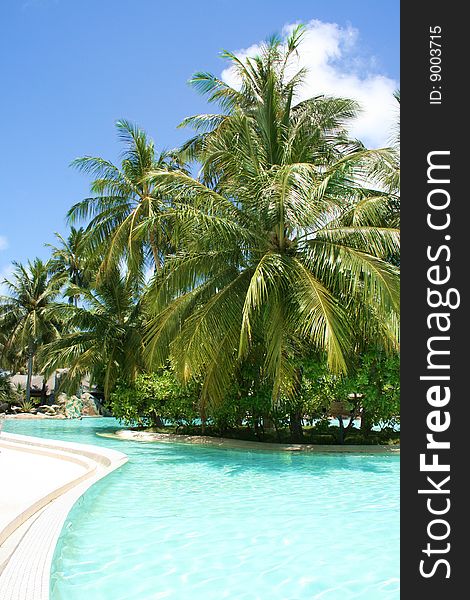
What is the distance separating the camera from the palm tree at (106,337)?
18188mm

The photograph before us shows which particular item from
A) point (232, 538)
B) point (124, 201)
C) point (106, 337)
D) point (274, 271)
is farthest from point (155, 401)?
point (232, 538)

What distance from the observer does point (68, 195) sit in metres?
22.8

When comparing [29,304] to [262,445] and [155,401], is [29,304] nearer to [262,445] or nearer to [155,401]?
[155,401]

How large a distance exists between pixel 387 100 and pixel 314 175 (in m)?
3.61

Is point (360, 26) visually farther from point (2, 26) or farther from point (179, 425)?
point (179, 425)

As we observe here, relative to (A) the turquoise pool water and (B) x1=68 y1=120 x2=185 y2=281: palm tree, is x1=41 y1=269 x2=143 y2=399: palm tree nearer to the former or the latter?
(B) x1=68 y1=120 x2=185 y2=281: palm tree

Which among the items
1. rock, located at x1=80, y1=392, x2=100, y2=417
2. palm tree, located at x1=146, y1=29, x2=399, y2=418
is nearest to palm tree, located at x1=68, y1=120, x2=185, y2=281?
palm tree, located at x1=146, y1=29, x2=399, y2=418

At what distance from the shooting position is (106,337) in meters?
18.2

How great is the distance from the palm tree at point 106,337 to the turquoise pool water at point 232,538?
9126 mm

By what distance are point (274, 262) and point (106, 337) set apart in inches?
343

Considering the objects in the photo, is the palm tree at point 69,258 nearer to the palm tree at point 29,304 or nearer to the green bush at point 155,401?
the palm tree at point 29,304

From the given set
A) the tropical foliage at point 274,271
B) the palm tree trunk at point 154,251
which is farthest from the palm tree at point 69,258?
the tropical foliage at point 274,271

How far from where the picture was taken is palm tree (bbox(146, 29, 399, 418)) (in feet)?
35.4

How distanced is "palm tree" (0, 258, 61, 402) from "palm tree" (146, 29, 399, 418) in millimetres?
20389
